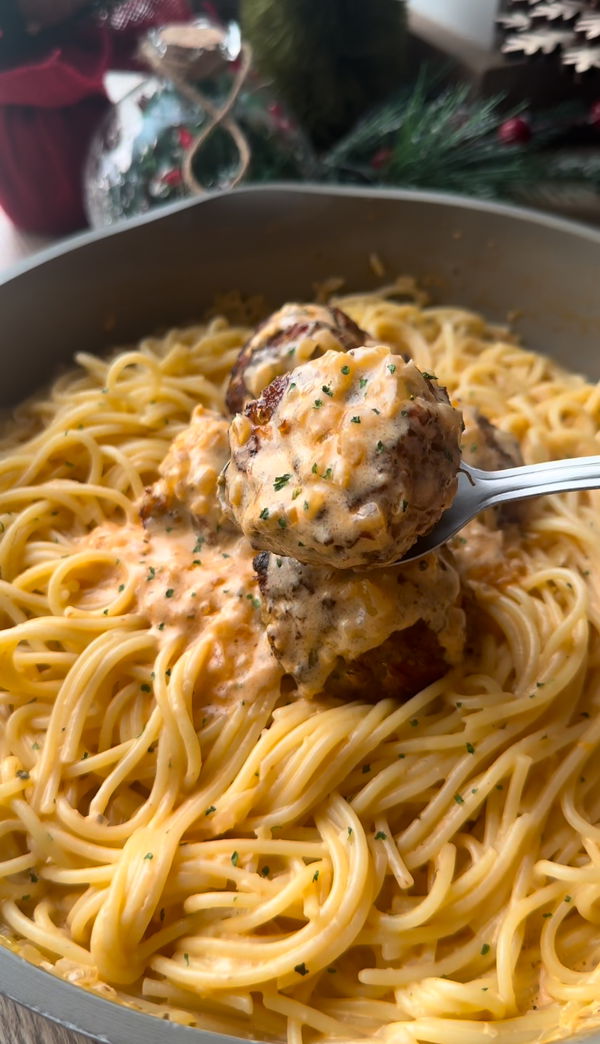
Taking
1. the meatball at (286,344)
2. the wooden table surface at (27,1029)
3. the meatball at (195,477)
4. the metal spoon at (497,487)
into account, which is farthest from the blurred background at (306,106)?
the wooden table surface at (27,1029)

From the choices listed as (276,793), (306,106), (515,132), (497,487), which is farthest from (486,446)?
(306,106)

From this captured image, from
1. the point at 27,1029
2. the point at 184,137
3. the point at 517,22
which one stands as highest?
the point at 184,137

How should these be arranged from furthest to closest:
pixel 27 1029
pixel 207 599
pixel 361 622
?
pixel 207 599, pixel 361 622, pixel 27 1029

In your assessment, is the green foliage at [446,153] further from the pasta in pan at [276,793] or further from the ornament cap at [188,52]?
the pasta in pan at [276,793]

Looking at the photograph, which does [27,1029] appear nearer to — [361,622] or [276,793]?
[276,793]

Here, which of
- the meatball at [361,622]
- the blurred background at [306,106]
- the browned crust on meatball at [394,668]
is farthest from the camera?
the blurred background at [306,106]

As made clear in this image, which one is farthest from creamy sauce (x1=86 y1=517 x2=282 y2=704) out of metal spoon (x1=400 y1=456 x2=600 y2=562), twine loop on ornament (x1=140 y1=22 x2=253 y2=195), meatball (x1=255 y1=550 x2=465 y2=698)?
twine loop on ornament (x1=140 y1=22 x2=253 y2=195)

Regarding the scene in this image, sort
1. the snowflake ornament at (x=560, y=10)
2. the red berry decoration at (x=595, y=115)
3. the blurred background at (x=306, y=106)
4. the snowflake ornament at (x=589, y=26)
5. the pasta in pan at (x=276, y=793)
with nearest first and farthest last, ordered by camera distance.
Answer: the pasta in pan at (x=276, y=793)
the snowflake ornament at (x=589, y=26)
the blurred background at (x=306, y=106)
the snowflake ornament at (x=560, y=10)
the red berry decoration at (x=595, y=115)
